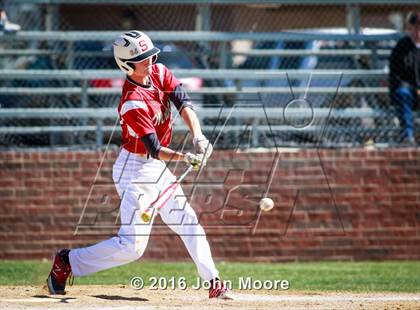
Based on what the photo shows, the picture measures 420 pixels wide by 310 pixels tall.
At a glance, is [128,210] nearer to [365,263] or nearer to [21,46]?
[365,263]

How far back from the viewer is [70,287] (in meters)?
9.12

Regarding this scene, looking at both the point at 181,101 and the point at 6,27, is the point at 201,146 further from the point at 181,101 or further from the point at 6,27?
the point at 6,27

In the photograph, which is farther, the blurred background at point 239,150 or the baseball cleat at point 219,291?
the blurred background at point 239,150

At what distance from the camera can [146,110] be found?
26.2 ft

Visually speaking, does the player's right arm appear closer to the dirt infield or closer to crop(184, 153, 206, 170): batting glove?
crop(184, 153, 206, 170): batting glove

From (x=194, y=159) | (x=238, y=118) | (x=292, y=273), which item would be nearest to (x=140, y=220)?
(x=194, y=159)

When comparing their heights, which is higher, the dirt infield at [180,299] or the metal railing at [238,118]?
the metal railing at [238,118]

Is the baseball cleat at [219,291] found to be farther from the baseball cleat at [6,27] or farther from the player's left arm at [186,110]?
the baseball cleat at [6,27]

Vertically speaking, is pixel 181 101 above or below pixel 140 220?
above

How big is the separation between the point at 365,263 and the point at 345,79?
2.76m

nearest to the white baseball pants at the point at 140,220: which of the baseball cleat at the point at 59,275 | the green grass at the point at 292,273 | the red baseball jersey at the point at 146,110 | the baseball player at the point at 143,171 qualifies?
the baseball player at the point at 143,171

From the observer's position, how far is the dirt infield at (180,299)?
7.73 metres

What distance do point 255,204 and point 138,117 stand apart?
5037 millimetres

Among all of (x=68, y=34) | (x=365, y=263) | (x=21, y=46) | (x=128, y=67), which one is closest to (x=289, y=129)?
(x=365, y=263)
